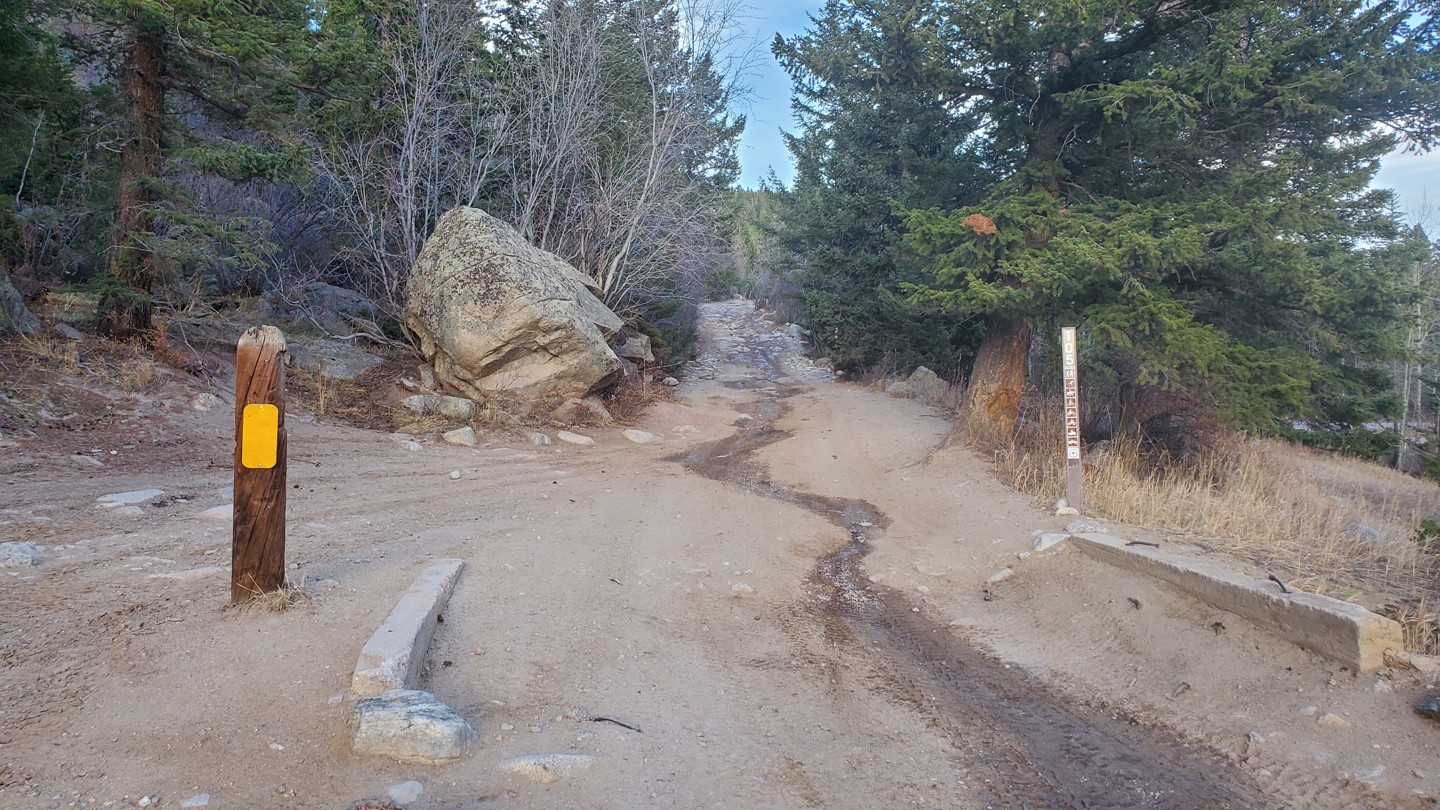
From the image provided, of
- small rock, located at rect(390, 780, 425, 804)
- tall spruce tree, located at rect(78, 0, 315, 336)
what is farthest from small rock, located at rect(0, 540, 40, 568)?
tall spruce tree, located at rect(78, 0, 315, 336)

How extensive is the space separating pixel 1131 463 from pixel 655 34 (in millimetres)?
14043

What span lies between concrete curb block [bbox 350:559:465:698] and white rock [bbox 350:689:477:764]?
0.92ft

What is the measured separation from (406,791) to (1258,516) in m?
7.68

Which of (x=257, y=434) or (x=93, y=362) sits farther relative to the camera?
(x=93, y=362)

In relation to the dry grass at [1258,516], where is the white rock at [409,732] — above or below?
below

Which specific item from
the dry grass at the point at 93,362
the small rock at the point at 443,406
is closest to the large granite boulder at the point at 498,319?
the small rock at the point at 443,406

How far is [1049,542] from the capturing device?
753 cm

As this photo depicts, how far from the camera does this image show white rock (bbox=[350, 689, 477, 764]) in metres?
3.47

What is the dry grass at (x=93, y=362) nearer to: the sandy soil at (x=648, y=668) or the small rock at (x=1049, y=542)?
the sandy soil at (x=648, y=668)

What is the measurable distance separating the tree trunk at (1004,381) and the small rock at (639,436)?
545 centimetres

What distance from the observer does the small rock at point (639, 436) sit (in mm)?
14414

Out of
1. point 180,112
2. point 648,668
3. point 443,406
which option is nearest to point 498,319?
point 443,406

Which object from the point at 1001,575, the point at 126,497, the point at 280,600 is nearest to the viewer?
the point at 280,600

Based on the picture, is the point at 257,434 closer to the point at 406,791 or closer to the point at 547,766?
the point at 406,791
